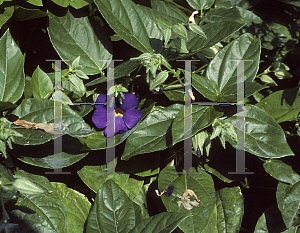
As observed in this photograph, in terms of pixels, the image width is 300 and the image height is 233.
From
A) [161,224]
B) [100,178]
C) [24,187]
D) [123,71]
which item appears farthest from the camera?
[100,178]

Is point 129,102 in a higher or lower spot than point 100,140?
higher

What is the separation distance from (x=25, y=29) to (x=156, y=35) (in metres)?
0.80

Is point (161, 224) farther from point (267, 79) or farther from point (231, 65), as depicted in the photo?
point (267, 79)

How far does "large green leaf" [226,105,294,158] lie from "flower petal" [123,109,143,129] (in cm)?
45

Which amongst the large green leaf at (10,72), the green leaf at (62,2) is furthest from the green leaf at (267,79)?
the large green leaf at (10,72)

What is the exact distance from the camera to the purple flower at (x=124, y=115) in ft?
4.93

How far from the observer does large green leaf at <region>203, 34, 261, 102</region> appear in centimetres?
151

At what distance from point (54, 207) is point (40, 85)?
611mm

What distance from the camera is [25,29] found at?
1805 mm

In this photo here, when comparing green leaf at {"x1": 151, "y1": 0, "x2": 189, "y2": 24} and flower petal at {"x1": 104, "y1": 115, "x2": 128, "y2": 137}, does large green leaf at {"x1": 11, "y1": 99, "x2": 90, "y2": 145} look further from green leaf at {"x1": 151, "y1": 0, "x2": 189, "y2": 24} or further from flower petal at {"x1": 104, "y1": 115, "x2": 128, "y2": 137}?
green leaf at {"x1": 151, "y1": 0, "x2": 189, "y2": 24}

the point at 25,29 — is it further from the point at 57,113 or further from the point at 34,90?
the point at 57,113

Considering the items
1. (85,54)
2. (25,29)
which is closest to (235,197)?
(85,54)

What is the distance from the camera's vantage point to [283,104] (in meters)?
1.73

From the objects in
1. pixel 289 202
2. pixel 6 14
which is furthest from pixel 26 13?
pixel 289 202
